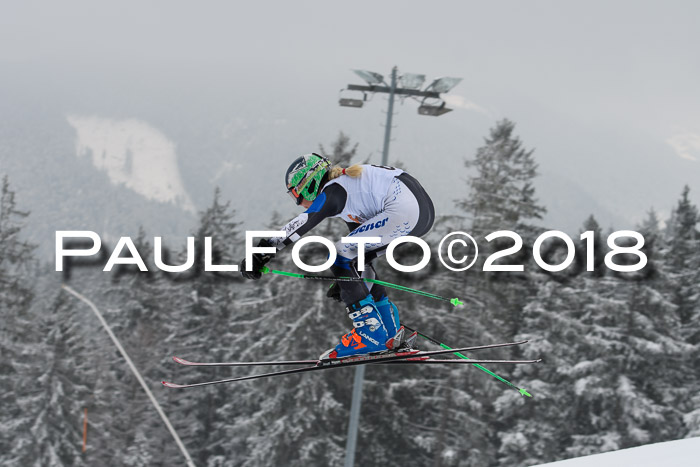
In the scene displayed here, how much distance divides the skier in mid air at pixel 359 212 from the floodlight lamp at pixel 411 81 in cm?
620

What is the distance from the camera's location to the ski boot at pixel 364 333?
5125 millimetres

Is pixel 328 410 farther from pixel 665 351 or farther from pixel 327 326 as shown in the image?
pixel 665 351

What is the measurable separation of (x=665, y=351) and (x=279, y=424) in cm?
1191

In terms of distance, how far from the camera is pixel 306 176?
4.77 m

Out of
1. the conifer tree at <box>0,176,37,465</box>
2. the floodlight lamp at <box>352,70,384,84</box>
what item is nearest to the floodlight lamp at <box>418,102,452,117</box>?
the floodlight lamp at <box>352,70,384,84</box>

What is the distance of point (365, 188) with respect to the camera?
481cm

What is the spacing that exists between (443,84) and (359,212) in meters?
7.06

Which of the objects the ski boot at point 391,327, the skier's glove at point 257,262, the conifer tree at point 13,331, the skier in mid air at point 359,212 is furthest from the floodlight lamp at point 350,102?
the conifer tree at point 13,331

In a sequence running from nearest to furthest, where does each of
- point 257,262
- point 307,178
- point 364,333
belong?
point 257,262 → point 307,178 → point 364,333

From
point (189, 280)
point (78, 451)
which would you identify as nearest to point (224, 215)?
point (189, 280)

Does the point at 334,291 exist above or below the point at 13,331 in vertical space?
above

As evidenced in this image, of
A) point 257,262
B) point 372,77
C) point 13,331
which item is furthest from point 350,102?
point 13,331

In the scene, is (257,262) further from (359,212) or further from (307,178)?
(359,212)

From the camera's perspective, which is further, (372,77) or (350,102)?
(350,102)
